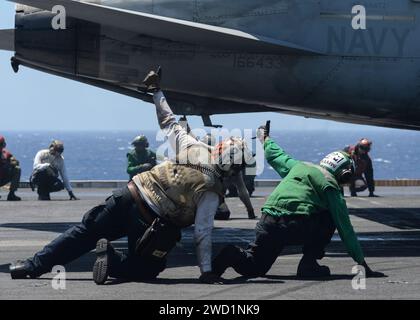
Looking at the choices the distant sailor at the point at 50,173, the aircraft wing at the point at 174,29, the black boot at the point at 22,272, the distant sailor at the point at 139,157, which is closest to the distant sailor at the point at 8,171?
the distant sailor at the point at 50,173

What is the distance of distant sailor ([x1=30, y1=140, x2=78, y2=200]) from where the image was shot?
81.2ft

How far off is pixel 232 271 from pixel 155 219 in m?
1.53

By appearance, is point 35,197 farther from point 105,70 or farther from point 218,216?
point 105,70

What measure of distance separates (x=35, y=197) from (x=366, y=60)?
13.2 metres

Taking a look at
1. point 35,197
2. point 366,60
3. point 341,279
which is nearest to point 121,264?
point 341,279

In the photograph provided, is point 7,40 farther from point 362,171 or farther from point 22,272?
point 362,171

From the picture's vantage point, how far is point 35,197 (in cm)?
2602

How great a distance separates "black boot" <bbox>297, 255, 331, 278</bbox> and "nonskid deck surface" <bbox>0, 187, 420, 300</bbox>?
0.13 metres

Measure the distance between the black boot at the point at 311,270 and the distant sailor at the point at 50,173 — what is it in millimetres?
13378

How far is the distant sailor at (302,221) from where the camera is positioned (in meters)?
11.8

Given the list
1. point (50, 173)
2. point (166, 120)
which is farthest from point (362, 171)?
point (166, 120)

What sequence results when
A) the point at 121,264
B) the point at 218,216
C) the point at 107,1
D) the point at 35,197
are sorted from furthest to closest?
the point at 35,197 < the point at 218,216 < the point at 107,1 < the point at 121,264

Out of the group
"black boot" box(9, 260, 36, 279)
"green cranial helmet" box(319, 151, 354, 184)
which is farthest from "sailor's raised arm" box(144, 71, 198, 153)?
"black boot" box(9, 260, 36, 279)

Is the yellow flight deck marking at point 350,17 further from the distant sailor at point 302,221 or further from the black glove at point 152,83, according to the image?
the black glove at point 152,83
